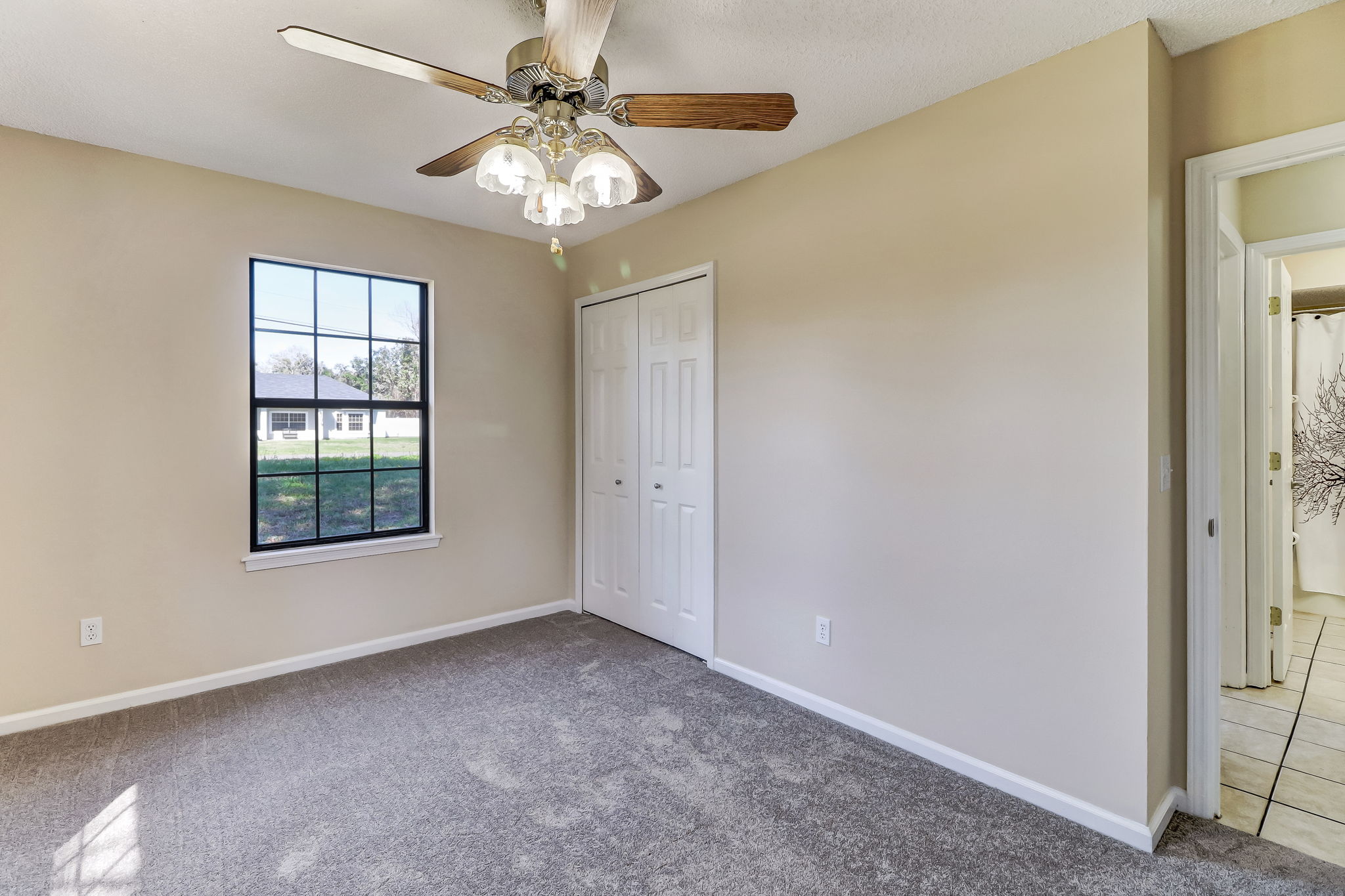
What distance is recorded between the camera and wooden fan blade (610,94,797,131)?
1542 millimetres

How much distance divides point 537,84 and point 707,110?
0.45 m

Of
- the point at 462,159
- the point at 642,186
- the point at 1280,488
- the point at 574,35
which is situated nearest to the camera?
the point at 574,35

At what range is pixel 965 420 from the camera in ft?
7.32

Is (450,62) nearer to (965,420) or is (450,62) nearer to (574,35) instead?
(574,35)

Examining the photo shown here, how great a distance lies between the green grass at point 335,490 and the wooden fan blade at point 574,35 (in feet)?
8.35

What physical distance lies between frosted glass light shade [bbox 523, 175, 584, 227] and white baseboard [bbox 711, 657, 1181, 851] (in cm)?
220

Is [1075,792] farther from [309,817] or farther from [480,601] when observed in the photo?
[480,601]

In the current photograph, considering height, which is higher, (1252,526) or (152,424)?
(152,424)

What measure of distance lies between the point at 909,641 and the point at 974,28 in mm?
2096

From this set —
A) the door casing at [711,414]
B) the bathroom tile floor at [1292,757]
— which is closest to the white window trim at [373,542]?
the door casing at [711,414]

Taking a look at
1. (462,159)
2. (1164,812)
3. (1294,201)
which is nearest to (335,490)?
(462,159)

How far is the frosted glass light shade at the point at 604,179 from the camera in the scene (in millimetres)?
1610

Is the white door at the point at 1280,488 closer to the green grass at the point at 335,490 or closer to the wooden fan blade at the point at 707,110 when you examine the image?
the wooden fan blade at the point at 707,110

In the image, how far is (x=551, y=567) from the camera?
13.6ft
